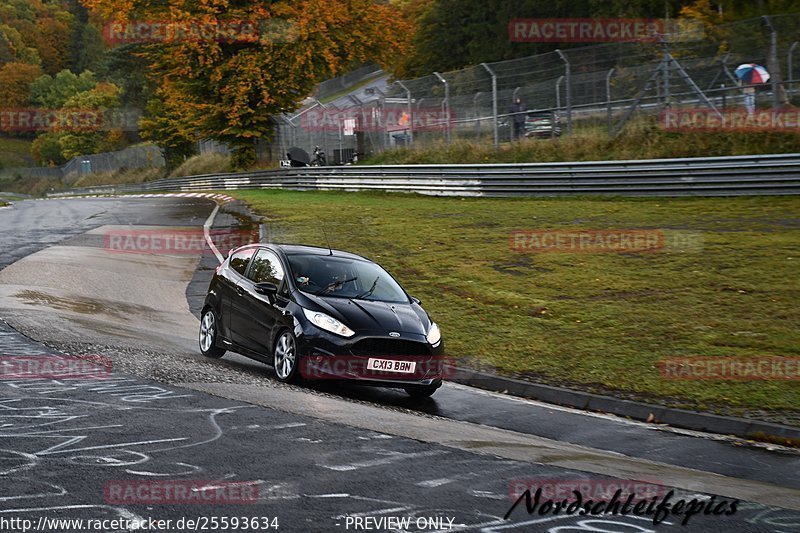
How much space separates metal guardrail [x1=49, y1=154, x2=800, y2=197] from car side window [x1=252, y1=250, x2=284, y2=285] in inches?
587

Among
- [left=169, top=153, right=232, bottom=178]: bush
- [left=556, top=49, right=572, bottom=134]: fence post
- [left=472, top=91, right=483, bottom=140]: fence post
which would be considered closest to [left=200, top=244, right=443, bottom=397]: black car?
[left=556, top=49, right=572, bottom=134]: fence post

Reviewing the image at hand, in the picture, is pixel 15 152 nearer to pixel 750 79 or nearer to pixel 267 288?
pixel 750 79

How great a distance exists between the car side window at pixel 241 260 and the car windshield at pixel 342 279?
92 centimetres

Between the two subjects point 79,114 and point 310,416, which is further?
point 79,114

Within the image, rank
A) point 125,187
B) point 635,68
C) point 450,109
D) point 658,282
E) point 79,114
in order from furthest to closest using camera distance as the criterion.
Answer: point 79,114 → point 125,187 → point 450,109 → point 635,68 → point 658,282

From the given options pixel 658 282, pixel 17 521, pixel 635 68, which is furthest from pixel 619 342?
pixel 635 68

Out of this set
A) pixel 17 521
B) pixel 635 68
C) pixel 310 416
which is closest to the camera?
pixel 17 521

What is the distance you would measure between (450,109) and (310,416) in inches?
1021

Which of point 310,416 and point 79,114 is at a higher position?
point 79,114

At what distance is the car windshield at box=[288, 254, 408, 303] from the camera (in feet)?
37.4

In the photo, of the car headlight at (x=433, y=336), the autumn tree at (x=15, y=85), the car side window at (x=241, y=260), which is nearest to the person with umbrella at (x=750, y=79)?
the car side window at (x=241, y=260)

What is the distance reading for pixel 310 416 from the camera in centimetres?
867

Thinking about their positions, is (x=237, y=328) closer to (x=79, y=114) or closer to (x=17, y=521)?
(x=17, y=521)

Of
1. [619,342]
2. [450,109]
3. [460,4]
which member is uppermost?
[460,4]
